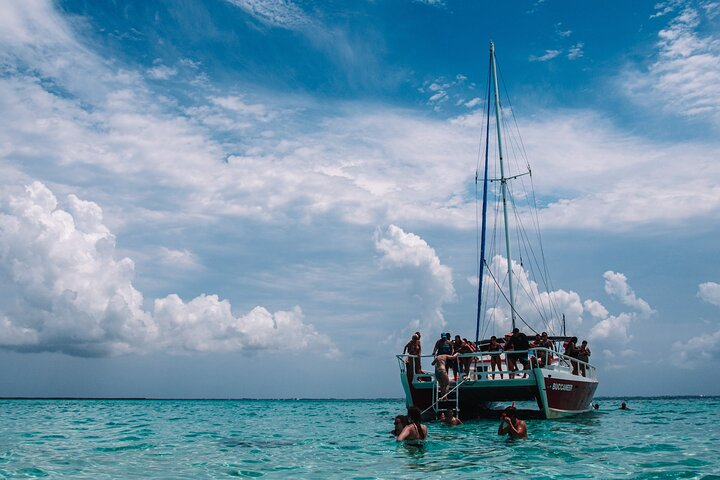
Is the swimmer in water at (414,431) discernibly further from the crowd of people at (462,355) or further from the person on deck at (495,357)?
the person on deck at (495,357)

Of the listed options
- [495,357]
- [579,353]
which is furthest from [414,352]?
[579,353]

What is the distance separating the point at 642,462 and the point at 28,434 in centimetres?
2133

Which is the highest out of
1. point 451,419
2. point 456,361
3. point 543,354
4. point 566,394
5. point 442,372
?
point 543,354

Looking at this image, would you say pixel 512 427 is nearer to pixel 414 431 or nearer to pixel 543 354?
pixel 414 431

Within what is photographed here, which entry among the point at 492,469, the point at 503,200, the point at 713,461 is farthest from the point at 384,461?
the point at 503,200

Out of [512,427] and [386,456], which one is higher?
[512,427]

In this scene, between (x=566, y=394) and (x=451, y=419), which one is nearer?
(x=451, y=419)

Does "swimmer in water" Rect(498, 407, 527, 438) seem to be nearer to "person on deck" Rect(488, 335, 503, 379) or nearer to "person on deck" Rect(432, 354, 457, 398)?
"person on deck" Rect(432, 354, 457, 398)

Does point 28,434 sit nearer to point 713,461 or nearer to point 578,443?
point 578,443

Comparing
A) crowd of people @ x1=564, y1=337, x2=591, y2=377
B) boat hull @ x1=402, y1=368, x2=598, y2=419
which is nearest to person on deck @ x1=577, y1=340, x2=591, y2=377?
crowd of people @ x1=564, y1=337, x2=591, y2=377

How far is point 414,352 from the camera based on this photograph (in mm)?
21328

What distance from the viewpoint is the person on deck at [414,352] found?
21.1 metres

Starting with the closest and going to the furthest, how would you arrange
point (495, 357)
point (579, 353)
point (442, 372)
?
point (442, 372), point (495, 357), point (579, 353)

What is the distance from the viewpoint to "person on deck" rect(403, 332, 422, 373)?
69.3ft
